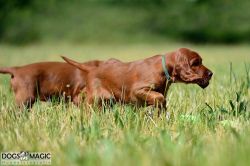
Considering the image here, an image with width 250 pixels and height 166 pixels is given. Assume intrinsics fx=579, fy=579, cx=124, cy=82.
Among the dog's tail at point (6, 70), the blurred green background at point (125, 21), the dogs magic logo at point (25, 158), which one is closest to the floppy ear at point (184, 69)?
the dog's tail at point (6, 70)

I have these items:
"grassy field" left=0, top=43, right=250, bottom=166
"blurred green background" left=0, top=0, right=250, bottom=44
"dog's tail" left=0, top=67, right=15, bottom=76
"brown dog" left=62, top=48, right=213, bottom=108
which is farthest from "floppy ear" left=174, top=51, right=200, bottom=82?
"blurred green background" left=0, top=0, right=250, bottom=44

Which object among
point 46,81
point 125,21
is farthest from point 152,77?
point 125,21

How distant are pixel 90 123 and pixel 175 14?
30255mm

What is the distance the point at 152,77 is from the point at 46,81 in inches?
56.0

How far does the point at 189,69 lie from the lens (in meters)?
5.18

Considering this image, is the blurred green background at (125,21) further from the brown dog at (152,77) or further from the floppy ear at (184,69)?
the floppy ear at (184,69)

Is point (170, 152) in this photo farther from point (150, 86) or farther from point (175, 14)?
point (175, 14)

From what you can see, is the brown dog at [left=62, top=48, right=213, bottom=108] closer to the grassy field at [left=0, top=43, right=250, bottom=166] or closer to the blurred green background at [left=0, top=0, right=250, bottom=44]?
the grassy field at [left=0, top=43, right=250, bottom=166]

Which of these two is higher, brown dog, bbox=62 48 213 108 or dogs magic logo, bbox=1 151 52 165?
brown dog, bbox=62 48 213 108

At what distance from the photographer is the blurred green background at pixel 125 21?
3031 centimetres

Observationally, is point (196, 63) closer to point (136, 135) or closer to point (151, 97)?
point (151, 97)

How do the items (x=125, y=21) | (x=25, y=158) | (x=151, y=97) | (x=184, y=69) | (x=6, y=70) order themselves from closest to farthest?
1. (x=25, y=158)
2. (x=151, y=97)
3. (x=184, y=69)
4. (x=6, y=70)
5. (x=125, y=21)

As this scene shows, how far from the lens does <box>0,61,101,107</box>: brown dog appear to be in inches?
235

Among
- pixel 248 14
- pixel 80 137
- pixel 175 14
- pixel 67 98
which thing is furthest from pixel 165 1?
pixel 80 137
